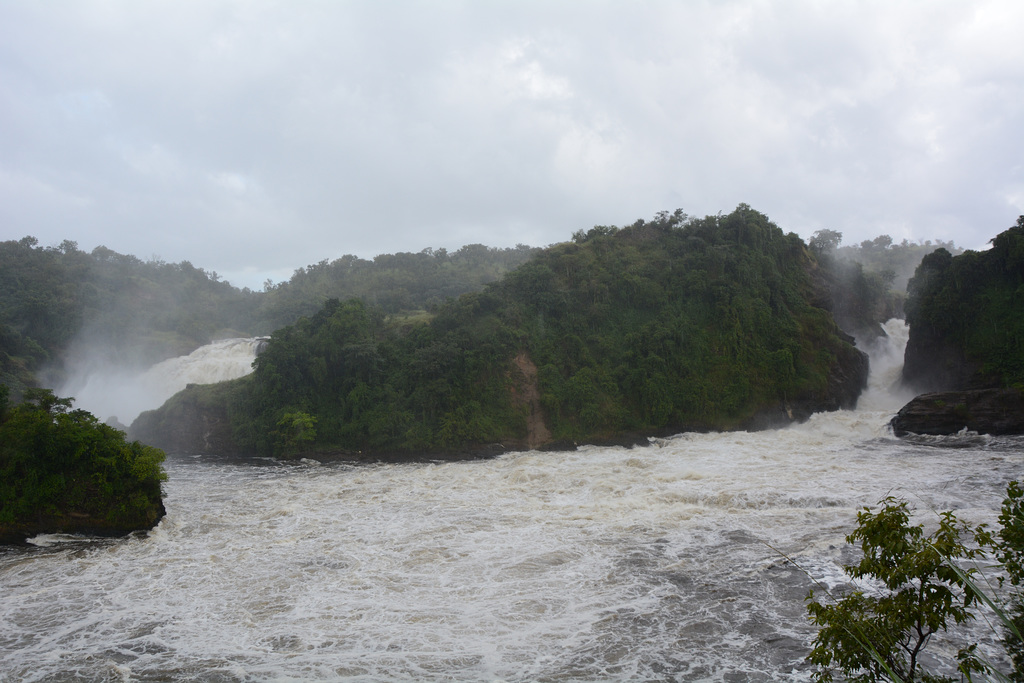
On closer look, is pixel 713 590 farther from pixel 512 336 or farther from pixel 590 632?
pixel 512 336

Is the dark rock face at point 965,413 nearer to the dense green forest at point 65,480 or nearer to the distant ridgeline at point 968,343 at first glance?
the distant ridgeline at point 968,343

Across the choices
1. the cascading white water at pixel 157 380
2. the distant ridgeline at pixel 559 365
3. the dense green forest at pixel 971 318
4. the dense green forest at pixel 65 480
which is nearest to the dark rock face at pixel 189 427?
the distant ridgeline at pixel 559 365

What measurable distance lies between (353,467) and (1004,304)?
78.9ft

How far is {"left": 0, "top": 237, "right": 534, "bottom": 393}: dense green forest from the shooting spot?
35344 mm

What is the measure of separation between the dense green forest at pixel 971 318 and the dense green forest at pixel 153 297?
25.0m

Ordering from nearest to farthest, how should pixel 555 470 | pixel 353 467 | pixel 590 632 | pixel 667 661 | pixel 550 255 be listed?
pixel 667 661
pixel 590 632
pixel 555 470
pixel 353 467
pixel 550 255

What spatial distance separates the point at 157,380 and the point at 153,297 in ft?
62.3

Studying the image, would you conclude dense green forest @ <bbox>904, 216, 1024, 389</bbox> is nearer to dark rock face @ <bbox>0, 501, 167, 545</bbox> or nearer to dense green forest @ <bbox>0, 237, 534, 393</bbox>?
dense green forest @ <bbox>0, 237, 534, 393</bbox>

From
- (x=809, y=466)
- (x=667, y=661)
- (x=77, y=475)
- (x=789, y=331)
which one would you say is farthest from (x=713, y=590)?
(x=789, y=331)

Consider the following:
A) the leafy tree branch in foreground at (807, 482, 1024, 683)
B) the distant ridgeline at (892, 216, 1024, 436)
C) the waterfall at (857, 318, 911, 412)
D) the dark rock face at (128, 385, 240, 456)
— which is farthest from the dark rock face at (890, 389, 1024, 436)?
the dark rock face at (128, 385, 240, 456)

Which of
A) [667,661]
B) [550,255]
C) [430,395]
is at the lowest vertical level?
[667,661]

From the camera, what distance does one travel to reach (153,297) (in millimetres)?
47375

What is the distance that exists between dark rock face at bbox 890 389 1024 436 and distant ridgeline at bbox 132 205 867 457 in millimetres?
4024

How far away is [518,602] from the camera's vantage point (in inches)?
405
